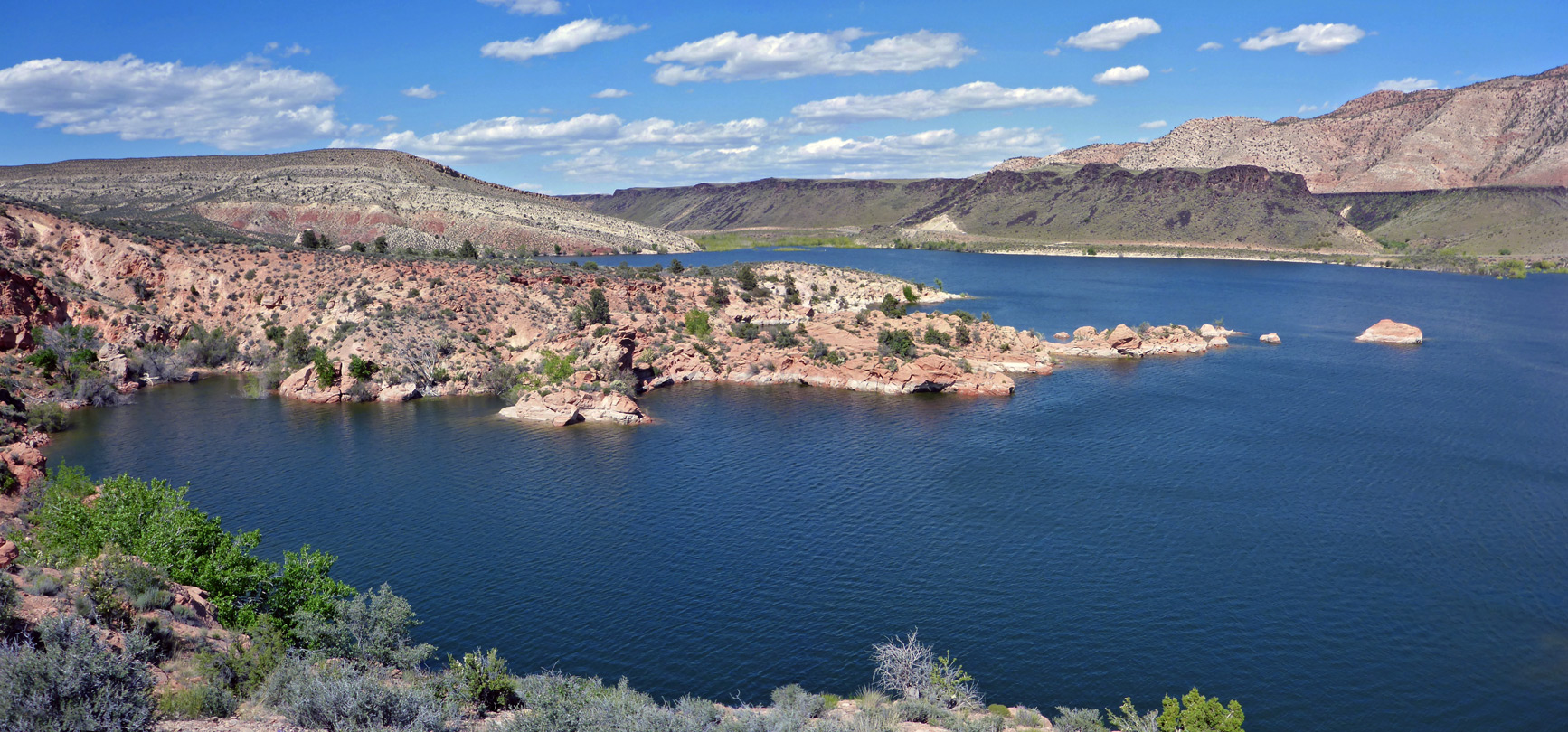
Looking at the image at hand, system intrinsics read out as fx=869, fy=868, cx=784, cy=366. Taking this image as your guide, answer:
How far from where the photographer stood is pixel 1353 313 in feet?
375

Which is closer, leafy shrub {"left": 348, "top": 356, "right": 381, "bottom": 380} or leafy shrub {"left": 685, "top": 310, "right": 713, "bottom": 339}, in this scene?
leafy shrub {"left": 348, "top": 356, "right": 381, "bottom": 380}

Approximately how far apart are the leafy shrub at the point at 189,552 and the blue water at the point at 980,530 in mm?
4756

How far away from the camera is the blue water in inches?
1058

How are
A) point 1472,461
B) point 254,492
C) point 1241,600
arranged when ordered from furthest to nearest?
point 1472,461, point 254,492, point 1241,600

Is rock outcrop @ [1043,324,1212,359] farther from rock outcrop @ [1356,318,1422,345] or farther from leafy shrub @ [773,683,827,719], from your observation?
leafy shrub @ [773,683,827,719]

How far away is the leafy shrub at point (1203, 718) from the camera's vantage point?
20344 millimetres

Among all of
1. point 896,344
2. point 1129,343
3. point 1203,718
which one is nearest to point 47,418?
point 896,344

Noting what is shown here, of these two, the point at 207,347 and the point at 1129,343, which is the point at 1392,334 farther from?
the point at 207,347

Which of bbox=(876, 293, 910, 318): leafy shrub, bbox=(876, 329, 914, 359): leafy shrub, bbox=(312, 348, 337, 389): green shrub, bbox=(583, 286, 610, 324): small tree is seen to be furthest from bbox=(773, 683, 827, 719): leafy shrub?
bbox=(876, 293, 910, 318): leafy shrub

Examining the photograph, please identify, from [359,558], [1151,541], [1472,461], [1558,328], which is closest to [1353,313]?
[1558,328]

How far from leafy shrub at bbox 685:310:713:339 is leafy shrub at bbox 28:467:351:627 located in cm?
5383

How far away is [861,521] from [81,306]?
Answer: 207ft

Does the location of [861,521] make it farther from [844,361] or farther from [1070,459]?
[844,361]

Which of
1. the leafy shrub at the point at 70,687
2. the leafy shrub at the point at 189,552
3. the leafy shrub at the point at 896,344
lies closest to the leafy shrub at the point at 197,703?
the leafy shrub at the point at 70,687
